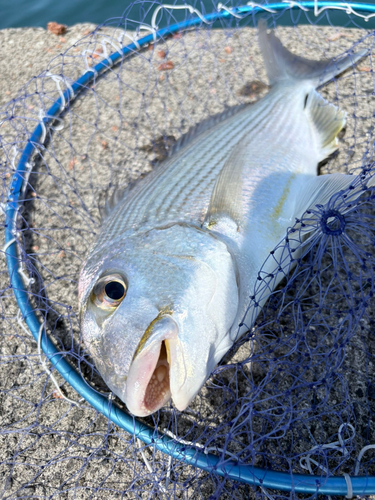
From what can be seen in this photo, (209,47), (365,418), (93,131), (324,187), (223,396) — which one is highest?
(209,47)

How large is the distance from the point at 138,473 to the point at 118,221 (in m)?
1.33

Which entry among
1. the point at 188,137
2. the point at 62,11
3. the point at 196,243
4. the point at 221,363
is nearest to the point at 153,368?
the point at 196,243

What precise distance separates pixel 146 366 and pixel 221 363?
86 cm

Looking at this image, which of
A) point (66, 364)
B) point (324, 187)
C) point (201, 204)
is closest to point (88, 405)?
point (66, 364)

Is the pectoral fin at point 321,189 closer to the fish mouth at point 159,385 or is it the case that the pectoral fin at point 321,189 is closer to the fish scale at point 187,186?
the fish scale at point 187,186

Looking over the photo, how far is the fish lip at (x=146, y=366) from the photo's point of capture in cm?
137

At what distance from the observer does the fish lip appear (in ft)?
A: 4.48

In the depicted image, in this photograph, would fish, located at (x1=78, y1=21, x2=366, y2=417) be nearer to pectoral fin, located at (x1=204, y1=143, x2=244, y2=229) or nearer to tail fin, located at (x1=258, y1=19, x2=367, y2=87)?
pectoral fin, located at (x1=204, y1=143, x2=244, y2=229)

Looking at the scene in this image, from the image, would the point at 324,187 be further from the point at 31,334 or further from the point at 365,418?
the point at 31,334

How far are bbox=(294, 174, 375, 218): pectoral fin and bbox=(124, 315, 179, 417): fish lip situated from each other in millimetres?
1094

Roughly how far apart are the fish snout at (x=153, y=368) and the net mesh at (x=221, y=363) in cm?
44

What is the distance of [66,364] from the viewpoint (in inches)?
82.5

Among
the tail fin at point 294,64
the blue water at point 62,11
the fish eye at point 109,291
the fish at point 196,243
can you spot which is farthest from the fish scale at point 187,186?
the blue water at point 62,11

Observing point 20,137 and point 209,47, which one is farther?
point 209,47
